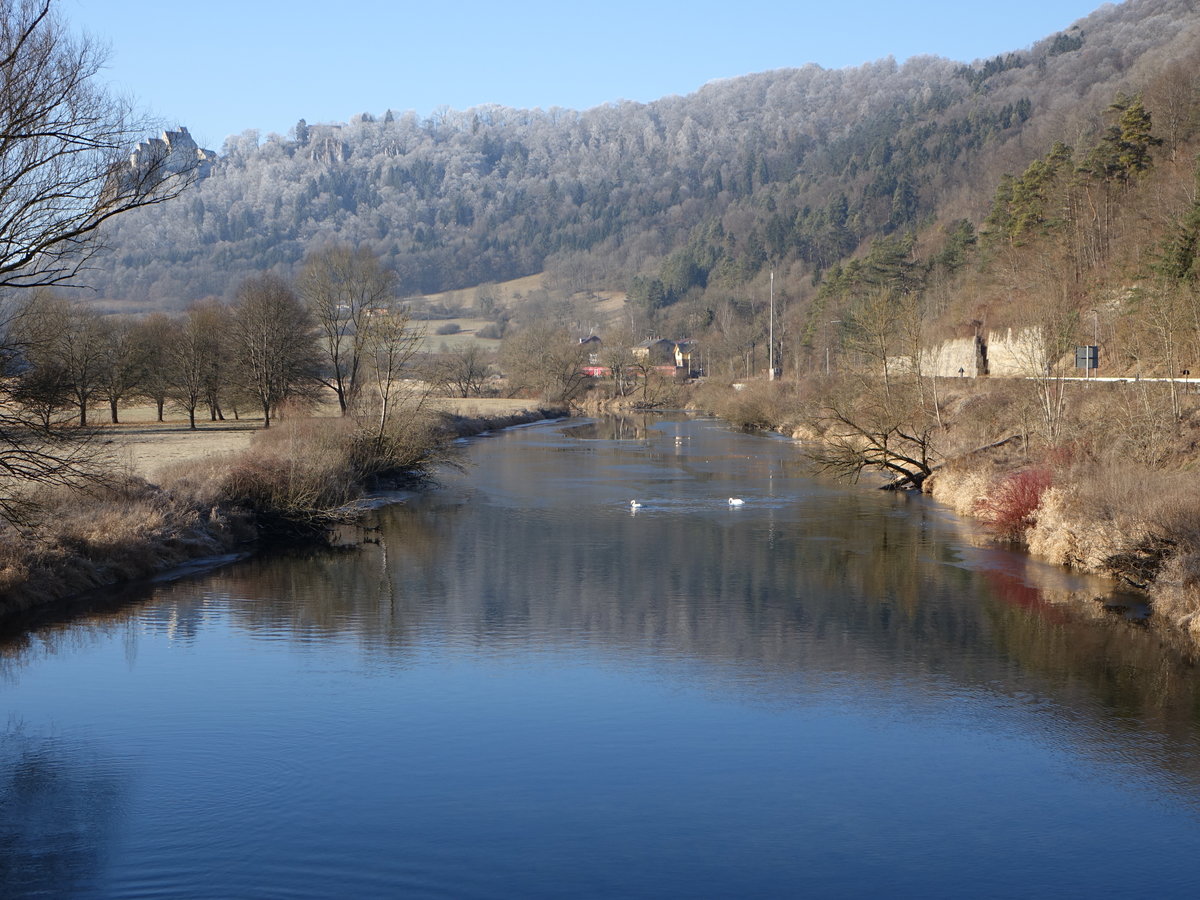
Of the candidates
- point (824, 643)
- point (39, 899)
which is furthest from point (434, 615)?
point (39, 899)

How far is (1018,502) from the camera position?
2558cm

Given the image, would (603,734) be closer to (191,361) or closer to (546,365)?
(191,361)

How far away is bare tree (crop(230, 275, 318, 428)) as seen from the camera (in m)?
52.8

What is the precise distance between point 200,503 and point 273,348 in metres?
30.2

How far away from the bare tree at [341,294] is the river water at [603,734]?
33.1 metres

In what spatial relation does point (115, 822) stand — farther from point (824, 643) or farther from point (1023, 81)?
point (1023, 81)

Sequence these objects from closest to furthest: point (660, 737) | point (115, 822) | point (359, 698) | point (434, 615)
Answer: point (115, 822), point (660, 737), point (359, 698), point (434, 615)

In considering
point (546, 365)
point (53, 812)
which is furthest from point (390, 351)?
point (546, 365)

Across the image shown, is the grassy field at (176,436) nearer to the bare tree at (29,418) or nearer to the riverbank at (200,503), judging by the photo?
the riverbank at (200,503)

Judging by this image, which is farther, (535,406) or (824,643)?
(535,406)

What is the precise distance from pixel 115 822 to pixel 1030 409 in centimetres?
2845

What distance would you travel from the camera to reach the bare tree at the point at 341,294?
55.0 meters

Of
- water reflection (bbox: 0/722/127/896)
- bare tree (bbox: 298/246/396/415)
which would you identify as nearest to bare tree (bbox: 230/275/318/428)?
bare tree (bbox: 298/246/396/415)

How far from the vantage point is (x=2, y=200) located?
14250 mm
